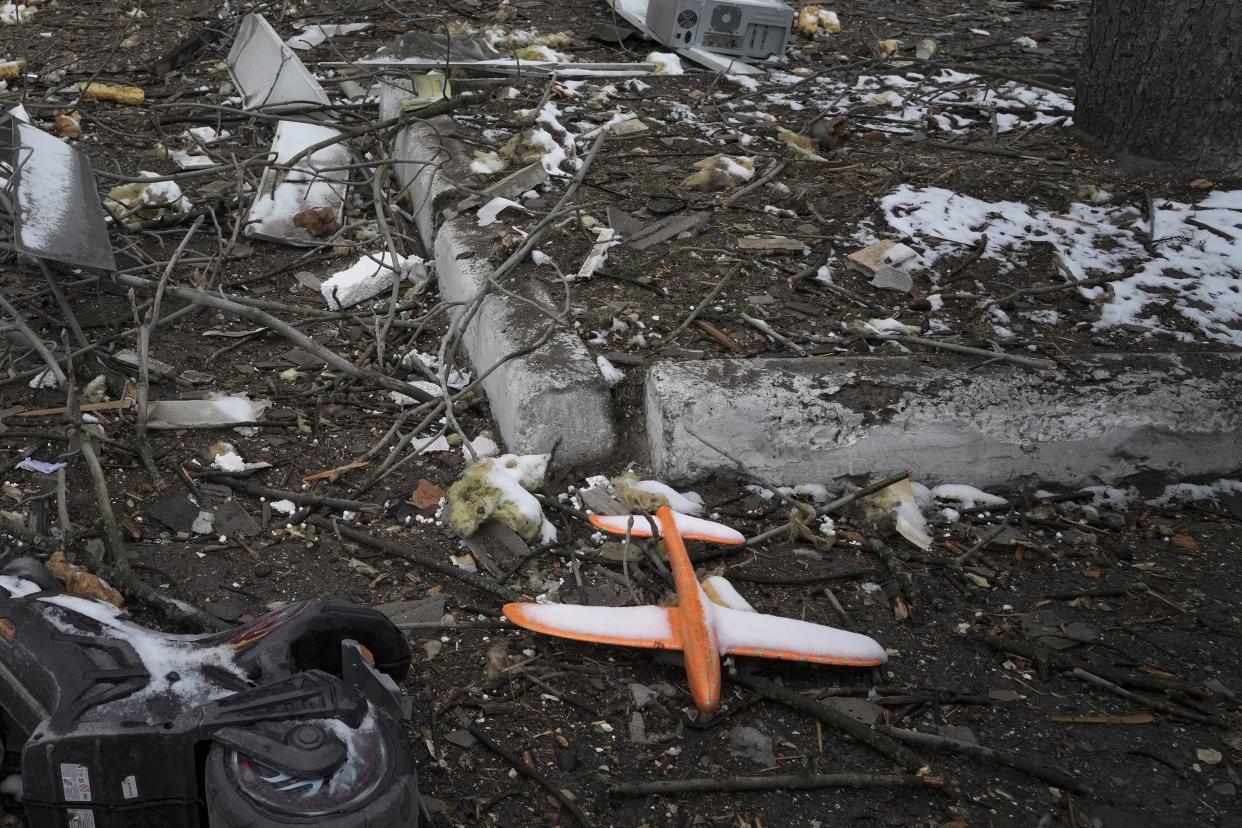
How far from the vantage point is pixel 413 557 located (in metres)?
2.38

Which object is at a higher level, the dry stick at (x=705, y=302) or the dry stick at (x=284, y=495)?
the dry stick at (x=705, y=302)

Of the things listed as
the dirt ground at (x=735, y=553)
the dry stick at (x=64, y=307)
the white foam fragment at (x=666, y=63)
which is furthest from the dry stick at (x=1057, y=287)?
the dry stick at (x=64, y=307)

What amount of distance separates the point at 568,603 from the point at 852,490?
0.78m

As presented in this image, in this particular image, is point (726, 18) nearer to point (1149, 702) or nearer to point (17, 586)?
point (1149, 702)

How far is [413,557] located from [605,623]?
0.52m

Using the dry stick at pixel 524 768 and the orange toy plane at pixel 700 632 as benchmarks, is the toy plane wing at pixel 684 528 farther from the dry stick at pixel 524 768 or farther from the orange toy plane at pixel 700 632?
the dry stick at pixel 524 768

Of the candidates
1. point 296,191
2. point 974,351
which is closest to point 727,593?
point 974,351

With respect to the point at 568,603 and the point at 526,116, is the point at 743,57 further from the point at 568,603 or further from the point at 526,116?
the point at 568,603

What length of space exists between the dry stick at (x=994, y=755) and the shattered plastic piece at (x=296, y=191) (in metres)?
2.78

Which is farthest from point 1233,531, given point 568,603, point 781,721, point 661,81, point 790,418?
point 661,81

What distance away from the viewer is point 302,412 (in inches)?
116

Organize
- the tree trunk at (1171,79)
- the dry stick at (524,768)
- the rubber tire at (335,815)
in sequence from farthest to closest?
the tree trunk at (1171,79) → the dry stick at (524,768) → the rubber tire at (335,815)

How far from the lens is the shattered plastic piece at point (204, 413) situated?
2.82 metres

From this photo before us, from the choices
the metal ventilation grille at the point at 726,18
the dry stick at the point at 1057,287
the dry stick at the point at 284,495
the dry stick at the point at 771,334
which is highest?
the metal ventilation grille at the point at 726,18
